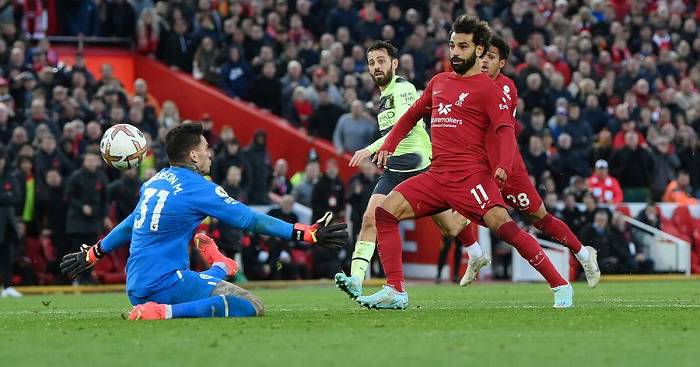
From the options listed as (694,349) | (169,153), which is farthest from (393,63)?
(694,349)

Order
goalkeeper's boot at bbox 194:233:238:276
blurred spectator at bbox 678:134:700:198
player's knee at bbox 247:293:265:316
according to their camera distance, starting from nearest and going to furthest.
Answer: player's knee at bbox 247:293:265:316
goalkeeper's boot at bbox 194:233:238:276
blurred spectator at bbox 678:134:700:198

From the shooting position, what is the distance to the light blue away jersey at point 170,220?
11281mm

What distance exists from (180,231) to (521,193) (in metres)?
3.74

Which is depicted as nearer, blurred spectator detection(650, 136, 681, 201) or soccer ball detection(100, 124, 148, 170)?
soccer ball detection(100, 124, 148, 170)

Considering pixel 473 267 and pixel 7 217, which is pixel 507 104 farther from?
pixel 7 217

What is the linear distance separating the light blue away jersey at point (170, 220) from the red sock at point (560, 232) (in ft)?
12.2

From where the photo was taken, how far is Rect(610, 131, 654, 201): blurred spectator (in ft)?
87.6

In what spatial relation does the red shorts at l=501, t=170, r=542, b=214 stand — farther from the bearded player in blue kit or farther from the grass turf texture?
the bearded player in blue kit

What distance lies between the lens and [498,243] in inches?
973

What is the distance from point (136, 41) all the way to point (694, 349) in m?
21.2

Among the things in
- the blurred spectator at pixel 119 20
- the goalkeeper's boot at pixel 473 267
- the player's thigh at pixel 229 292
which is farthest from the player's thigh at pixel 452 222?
the blurred spectator at pixel 119 20

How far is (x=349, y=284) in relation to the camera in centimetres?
1248

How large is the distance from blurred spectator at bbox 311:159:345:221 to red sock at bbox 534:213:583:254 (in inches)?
401

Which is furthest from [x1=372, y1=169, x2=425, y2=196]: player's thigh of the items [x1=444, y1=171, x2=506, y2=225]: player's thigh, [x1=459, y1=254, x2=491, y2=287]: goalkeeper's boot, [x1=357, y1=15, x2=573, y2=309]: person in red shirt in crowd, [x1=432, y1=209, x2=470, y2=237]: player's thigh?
[x1=444, y1=171, x2=506, y2=225]: player's thigh
